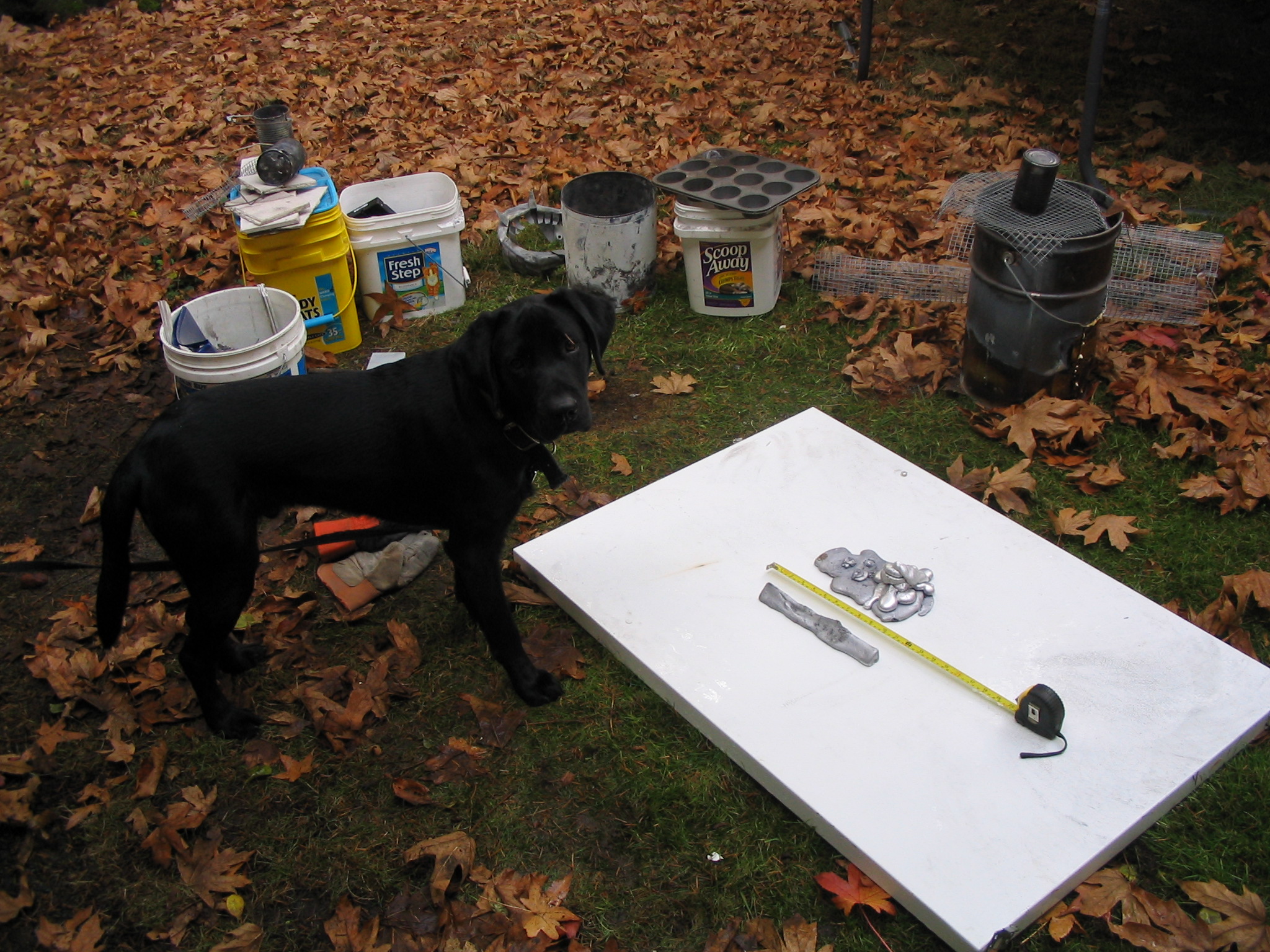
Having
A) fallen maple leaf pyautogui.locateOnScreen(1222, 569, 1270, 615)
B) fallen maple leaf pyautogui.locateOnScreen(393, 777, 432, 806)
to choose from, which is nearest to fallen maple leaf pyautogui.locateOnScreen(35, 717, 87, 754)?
fallen maple leaf pyautogui.locateOnScreen(393, 777, 432, 806)

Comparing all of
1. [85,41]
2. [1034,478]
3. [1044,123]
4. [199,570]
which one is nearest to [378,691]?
[199,570]

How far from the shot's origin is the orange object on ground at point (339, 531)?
12.1 feet

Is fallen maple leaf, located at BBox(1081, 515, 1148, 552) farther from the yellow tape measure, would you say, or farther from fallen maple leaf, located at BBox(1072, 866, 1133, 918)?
fallen maple leaf, located at BBox(1072, 866, 1133, 918)

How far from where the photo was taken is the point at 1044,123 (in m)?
6.41

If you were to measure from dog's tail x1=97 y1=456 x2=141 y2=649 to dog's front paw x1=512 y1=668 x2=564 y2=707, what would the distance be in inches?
47.6

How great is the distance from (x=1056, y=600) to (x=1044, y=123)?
454 cm

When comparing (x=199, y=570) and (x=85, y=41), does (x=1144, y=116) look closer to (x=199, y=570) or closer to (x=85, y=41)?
(x=199, y=570)

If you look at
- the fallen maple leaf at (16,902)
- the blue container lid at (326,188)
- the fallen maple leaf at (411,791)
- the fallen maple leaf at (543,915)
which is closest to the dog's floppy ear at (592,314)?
the fallen maple leaf at (411,791)

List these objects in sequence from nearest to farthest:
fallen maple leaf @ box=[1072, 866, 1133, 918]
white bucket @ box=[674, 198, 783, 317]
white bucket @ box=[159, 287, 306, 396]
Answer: fallen maple leaf @ box=[1072, 866, 1133, 918]
white bucket @ box=[159, 287, 306, 396]
white bucket @ box=[674, 198, 783, 317]

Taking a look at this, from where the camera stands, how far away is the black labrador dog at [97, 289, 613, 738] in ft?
8.65

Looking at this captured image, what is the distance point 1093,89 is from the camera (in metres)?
5.42

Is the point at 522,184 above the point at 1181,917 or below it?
above

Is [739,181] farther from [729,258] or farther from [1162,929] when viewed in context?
[1162,929]

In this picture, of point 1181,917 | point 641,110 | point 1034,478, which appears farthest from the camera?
point 641,110
